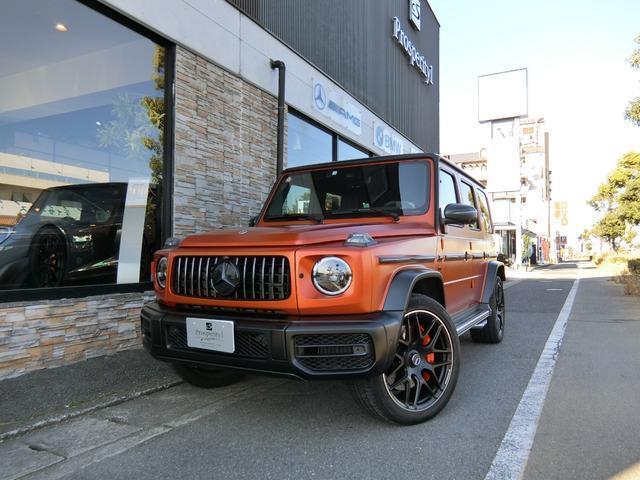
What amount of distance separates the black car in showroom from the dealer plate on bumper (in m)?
2.41

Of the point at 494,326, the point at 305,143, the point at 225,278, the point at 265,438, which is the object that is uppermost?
the point at 305,143

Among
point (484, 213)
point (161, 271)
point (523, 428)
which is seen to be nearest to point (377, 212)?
point (161, 271)

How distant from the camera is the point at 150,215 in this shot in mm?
5895

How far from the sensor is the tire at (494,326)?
589 centimetres

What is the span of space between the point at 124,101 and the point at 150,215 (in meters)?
1.40

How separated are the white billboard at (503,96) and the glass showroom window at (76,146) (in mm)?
31799

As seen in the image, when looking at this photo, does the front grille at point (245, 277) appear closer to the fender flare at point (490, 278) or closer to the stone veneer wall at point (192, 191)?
the stone veneer wall at point (192, 191)

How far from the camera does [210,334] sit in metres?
3.01

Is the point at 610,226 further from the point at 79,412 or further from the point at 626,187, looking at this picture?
the point at 79,412

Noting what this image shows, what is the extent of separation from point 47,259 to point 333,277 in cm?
341

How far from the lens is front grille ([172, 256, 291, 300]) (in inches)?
115

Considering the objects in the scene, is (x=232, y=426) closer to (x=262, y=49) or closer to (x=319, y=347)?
(x=319, y=347)

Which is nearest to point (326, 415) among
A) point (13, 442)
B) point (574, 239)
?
point (13, 442)

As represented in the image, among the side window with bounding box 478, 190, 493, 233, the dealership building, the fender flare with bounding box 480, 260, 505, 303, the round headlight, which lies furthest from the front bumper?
the side window with bounding box 478, 190, 493, 233
